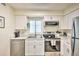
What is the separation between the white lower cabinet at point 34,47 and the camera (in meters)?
3.93

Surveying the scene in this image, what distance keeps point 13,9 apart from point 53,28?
5.02 feet

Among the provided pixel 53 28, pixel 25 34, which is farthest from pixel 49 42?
pixel 25 34

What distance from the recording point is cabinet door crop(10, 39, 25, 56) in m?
3.89

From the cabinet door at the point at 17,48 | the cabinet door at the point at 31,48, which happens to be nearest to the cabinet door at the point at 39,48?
the cabinet door at the point at 31,48

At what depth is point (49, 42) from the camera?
397 centimetres

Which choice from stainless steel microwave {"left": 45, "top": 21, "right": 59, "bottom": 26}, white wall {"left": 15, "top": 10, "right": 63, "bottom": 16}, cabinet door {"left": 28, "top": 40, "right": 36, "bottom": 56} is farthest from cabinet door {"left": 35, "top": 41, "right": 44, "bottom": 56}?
white wall {"left": 15, "top": 10, "right": 63, "bottom": 16}

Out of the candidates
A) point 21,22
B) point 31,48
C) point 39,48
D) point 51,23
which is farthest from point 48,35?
point 21,22

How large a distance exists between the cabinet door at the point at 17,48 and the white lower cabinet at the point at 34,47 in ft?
0.45

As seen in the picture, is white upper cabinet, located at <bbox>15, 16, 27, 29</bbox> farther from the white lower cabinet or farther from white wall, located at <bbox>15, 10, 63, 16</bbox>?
the white lower cabinet

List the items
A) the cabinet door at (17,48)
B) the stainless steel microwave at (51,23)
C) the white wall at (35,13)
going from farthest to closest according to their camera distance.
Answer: the stainless steel microwave at (51,23), the white wall at (35,13), the cabinet door at (17,48)

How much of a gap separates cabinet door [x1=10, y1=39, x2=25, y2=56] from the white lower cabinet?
5.5 inches

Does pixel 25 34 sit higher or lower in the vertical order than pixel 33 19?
lower

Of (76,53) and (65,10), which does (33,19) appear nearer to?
(65,10)

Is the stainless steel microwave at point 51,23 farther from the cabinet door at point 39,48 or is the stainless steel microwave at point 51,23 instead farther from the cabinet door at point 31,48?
the cabinet door at point 31,48
